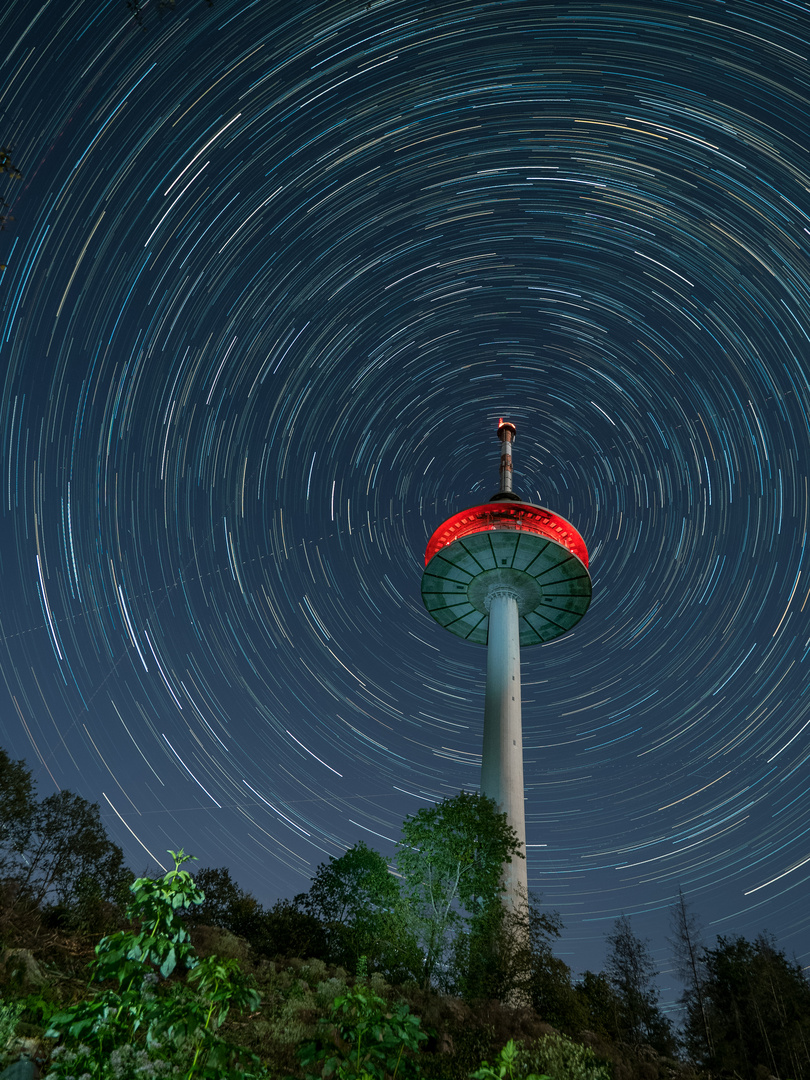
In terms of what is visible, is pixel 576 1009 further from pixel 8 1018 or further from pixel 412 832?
pixel 8 1018

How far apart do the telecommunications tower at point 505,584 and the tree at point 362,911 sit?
9.22 meters

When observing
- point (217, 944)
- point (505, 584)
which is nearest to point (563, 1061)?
point (217, 944)

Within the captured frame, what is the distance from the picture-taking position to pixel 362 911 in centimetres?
3012

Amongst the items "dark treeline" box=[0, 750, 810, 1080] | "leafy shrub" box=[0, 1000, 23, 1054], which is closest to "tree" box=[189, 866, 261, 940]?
"dark treeline" box=[0, 750, 810, 1080]

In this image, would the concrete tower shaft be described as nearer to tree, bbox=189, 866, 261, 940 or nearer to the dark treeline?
the dark treeline

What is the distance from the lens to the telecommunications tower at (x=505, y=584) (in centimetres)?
3853

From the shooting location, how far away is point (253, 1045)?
12719 mm

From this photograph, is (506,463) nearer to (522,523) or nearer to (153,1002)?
(522,523)

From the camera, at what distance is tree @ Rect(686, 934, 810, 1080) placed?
105 feet

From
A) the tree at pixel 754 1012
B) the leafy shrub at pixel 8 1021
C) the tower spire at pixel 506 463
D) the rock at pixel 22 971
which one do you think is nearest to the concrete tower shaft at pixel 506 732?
the tower spire at pixel 506 463

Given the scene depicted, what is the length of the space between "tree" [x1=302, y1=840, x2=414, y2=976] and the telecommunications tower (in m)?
9.22

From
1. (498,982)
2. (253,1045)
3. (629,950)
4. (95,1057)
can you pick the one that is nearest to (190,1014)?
(95,1057)

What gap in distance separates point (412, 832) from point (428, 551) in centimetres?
2528

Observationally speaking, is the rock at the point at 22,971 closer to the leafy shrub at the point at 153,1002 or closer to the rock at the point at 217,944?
the rock at the point at 217,944
